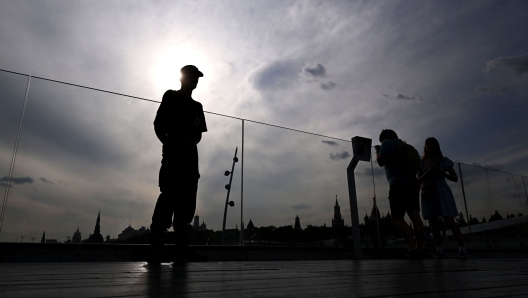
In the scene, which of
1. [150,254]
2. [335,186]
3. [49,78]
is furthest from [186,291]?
[335,186]

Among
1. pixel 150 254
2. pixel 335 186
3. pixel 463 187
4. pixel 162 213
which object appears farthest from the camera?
pixel 463 187

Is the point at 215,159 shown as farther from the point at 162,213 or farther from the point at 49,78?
the point at 49,78

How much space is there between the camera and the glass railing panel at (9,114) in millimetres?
3320

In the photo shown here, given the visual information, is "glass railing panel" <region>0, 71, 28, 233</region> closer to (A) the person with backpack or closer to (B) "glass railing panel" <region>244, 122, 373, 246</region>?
(B) "glass railing panel" <region>244, 122, 373, 246</region>

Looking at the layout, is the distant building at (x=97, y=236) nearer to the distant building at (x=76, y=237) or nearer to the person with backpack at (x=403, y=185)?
the distant building at (x=76, y=237)

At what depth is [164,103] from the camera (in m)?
2.81

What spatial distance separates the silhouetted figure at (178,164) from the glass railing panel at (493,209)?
6669 mm

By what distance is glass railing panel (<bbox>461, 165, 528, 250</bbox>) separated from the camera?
24.0ft

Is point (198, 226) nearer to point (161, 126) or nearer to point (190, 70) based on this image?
point (161, 126)

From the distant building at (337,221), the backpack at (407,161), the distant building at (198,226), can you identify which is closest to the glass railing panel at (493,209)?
the distant building at (337,221)

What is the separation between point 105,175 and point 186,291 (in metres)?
3.35

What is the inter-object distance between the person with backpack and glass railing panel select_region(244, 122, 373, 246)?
1339 mm

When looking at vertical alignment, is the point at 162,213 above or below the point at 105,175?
below

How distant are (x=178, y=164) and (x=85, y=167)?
1579 mm
